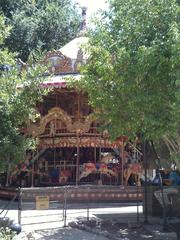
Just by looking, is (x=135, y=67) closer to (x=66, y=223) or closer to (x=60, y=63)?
(x=66, y=223)

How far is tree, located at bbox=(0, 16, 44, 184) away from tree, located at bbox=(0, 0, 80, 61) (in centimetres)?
2277

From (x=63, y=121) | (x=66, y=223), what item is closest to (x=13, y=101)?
(x=66, y=223)

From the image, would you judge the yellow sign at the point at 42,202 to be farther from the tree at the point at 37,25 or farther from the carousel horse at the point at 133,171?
the tree at the point at 37,25

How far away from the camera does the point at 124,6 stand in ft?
44.2

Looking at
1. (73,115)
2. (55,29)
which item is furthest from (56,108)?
(55,29)

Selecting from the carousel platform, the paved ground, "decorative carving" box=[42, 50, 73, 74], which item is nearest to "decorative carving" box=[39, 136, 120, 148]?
the carousel platform

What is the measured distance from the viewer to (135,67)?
12352 mm

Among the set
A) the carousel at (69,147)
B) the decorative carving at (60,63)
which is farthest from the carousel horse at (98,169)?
the decorative carving at (60,63)

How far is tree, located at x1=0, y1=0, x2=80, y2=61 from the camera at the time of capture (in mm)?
36281

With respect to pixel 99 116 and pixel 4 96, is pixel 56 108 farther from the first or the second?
pixel 4 96

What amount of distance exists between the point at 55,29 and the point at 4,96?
27254 millimetres

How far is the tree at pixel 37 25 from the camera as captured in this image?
3628 cm

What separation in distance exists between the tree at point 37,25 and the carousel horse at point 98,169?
13779 mm

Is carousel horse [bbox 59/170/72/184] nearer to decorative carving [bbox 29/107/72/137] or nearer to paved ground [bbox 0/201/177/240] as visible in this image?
decorative carving [bbox 29/107/72/137]
